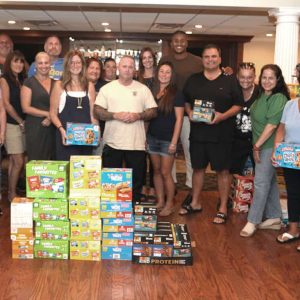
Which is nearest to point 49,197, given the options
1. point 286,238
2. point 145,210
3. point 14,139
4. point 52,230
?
point 52,230

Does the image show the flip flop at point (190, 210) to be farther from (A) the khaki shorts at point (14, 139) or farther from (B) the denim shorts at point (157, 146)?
(A) the khaki shorts at point (14, 139)

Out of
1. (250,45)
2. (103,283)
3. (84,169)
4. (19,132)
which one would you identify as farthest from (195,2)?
(250,45)

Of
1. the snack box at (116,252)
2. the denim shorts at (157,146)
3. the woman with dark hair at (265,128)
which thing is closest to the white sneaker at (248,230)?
the woman with dark hair at (265,128)

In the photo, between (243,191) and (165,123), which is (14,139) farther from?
(243,191)

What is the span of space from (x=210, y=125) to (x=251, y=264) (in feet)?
4.42

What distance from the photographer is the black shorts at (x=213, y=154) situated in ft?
13.8

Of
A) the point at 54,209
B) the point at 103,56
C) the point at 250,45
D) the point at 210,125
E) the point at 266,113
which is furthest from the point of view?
the point at 250,45

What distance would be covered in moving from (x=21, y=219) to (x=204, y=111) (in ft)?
5.78

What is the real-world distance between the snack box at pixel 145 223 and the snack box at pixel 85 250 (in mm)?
322

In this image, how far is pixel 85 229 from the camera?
3.29 metres

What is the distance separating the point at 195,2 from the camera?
587 centimetres

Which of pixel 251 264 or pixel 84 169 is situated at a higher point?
pixel 84 169

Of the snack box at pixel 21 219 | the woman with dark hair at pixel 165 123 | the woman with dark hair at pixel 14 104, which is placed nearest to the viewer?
the snack box at pixel 21 219

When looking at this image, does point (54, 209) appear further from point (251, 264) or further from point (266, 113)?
point (266, 113)
